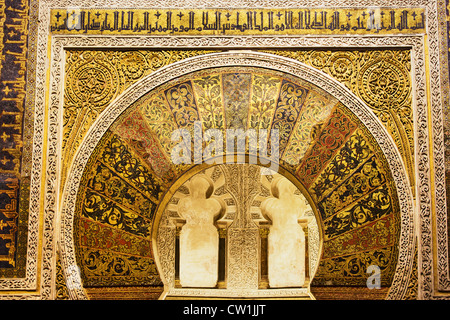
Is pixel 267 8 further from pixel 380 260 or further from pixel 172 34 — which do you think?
pixel 380 260

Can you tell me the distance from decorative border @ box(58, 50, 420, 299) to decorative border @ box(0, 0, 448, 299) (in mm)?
79

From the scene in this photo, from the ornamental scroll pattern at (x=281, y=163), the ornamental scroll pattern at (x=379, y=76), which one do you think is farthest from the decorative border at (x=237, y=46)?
the ornamental scroll pattern at (x=281, y=163)

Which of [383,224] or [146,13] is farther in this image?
[146,13]

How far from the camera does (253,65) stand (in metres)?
4.78

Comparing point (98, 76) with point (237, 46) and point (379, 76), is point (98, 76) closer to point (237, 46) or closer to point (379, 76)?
point (237, 46)

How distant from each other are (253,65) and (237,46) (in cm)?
20

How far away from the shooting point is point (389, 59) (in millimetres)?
4777

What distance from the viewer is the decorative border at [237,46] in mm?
4543

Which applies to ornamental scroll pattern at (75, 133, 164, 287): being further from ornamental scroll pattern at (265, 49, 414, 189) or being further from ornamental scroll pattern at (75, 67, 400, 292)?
ornamental scroll pattern at (265, 49, 414, 189)

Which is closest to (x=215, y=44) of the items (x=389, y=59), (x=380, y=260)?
(x=389, y=59)

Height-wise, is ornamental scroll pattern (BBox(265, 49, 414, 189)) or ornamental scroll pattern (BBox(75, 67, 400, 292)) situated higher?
ornamental scroll pattern (BBox(265, 49, 414, 189))

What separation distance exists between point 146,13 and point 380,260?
2.70 meters

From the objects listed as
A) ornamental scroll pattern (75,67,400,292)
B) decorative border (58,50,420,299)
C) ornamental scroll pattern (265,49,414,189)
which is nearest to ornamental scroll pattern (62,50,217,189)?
decorative border (58,50,420,299)

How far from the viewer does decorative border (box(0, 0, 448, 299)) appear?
14.9ft
